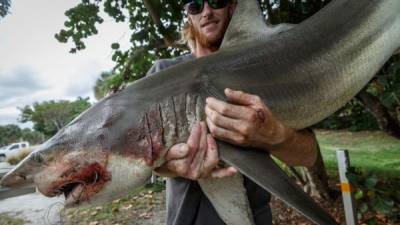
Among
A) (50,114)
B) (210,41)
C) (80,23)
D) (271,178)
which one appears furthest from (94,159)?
(50,114)

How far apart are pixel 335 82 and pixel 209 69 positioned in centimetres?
84

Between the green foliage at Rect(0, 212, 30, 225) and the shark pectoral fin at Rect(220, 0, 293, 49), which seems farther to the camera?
the green foliage at Rect(0, 212, 30, 225)

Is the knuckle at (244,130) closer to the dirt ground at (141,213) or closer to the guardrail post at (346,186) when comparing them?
the guardrail post at (346,186)

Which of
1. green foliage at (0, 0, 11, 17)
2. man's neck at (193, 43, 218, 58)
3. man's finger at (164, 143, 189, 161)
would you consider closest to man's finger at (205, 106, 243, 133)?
man's finger at (164, 143, 189, 161)

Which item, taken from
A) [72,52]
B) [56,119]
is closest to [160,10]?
[72,52]

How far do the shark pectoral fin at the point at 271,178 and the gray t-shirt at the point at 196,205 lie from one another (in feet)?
1.45

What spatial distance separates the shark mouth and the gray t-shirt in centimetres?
63

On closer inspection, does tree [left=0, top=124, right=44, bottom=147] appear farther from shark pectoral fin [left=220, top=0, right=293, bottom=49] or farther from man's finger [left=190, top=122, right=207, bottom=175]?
man's finger [left=190, top=122, right=207, bottom=175]

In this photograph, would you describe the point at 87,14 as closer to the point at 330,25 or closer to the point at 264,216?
the point at 330,25

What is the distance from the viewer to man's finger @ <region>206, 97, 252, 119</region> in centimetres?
173

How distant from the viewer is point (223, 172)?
1790 millimetres

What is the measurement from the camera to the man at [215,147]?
5.70 ft

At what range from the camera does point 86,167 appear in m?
1.60

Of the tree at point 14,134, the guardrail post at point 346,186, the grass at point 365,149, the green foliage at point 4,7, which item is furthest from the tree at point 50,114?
the guardrail post at point 346,186
